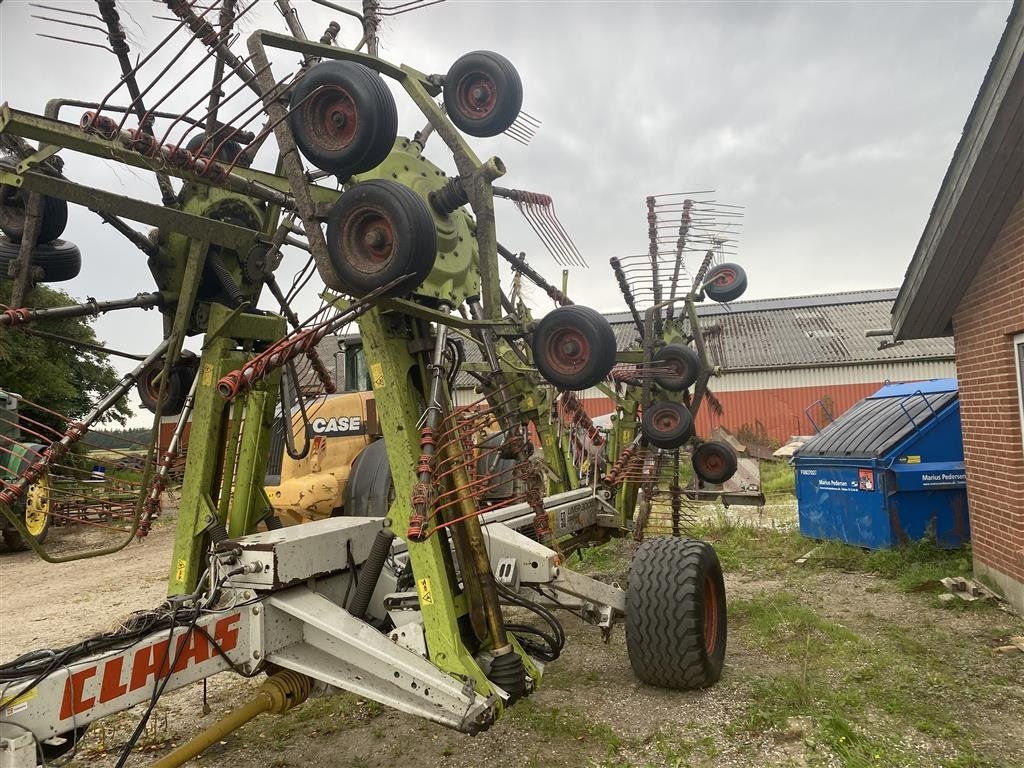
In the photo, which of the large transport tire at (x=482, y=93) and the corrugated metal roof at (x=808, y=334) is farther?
the corrugated metal roof at (x=808, y=334)

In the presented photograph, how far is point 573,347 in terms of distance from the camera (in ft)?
14.6

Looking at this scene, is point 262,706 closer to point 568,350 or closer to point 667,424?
point 568,350

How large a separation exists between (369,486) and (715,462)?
4755 mm

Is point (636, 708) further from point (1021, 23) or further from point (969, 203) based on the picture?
point (1021, 23)

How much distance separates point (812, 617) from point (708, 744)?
2.69m

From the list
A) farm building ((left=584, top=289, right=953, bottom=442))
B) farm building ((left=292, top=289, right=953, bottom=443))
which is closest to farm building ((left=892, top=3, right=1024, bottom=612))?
farm building ((left=292, top=289, right=953, bottom=443))

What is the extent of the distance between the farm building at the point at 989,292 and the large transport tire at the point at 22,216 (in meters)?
6.64

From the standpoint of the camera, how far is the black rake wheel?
838cm

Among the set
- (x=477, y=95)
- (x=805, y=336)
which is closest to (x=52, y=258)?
(x=477, y=95)

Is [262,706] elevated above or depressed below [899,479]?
below

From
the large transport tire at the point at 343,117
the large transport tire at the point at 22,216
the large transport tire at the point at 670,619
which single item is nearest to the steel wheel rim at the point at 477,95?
the large transport tire at the point at 343,117

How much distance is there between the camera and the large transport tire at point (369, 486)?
689 cm

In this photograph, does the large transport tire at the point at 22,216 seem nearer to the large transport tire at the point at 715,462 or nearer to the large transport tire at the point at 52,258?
the large transport tire at the point at 52,258

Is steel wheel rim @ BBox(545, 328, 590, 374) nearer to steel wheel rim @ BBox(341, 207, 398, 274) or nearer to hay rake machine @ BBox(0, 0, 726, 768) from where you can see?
hay rake machine @ BBox(0, 0, 726, 768)
